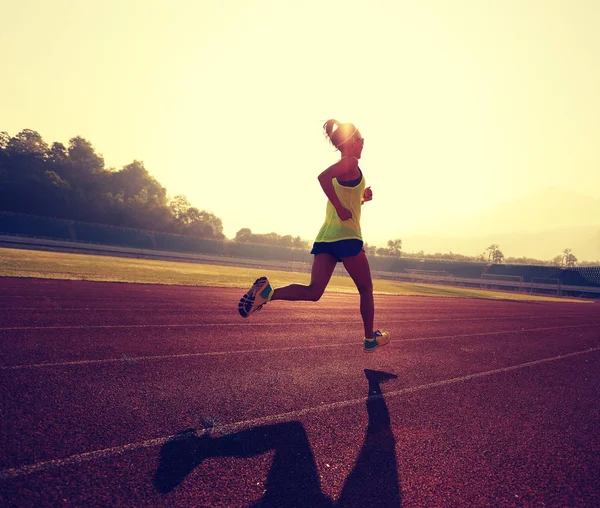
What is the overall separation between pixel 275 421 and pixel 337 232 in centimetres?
201

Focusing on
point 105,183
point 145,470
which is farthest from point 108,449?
point 105,183

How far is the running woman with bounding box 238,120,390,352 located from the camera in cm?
374

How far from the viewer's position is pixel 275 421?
2660mm

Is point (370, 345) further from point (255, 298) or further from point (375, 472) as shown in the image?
point (375, 472)

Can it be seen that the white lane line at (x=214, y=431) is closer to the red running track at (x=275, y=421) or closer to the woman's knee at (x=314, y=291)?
the red running track at (x=275, y=421)

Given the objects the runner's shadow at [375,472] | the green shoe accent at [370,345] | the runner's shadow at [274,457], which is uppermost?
the green shoe accent at [370,345]

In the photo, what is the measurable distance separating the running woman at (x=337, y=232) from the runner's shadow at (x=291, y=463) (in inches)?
58.8

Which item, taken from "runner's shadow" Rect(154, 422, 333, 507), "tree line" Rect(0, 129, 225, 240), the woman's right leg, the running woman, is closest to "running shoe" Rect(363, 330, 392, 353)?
the running woman

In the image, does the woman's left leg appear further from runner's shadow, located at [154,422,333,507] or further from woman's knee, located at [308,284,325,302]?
runner's shadow, located at [154,422,333,507]

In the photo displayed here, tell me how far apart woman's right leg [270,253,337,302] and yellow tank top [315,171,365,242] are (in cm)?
24

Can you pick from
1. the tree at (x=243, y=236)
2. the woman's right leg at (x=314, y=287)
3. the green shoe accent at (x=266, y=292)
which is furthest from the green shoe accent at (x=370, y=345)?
the tree at (x=243, y=236)

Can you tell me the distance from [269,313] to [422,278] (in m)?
55.1

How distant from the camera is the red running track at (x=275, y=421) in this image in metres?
1.87

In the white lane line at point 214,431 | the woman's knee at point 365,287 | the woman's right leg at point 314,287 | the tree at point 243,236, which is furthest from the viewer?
the tree at point 243,236
